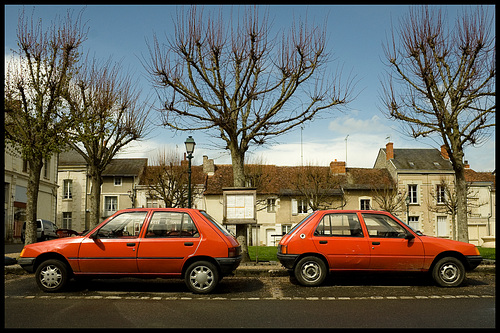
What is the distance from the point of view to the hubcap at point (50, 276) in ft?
27.9

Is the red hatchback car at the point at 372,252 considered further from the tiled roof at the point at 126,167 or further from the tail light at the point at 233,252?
the tiled roof at the point at 126,167

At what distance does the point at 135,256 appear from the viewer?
8.46 meters

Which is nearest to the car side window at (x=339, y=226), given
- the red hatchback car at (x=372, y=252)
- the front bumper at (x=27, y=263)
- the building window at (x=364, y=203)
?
the red hatchback car at (x=372, y=252)

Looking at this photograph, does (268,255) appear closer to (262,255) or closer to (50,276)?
(262,255)

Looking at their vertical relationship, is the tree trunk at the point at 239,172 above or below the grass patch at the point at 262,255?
above

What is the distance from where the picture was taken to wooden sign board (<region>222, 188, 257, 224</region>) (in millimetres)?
12062

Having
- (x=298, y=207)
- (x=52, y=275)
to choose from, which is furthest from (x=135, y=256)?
(x=298, y=207)

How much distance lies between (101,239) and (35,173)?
8.79m

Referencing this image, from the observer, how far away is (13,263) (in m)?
12.3

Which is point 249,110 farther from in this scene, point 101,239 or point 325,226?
point 101,239

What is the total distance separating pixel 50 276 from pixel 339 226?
562 centimetres

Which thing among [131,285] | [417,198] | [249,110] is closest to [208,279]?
[131,285]

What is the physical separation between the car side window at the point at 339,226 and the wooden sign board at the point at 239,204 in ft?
9.54

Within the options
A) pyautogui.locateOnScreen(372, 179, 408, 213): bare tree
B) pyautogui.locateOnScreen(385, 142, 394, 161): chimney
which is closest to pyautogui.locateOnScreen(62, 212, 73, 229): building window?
pyautogui.locateOnScreen(372, 179, 408, 213): bare tree
